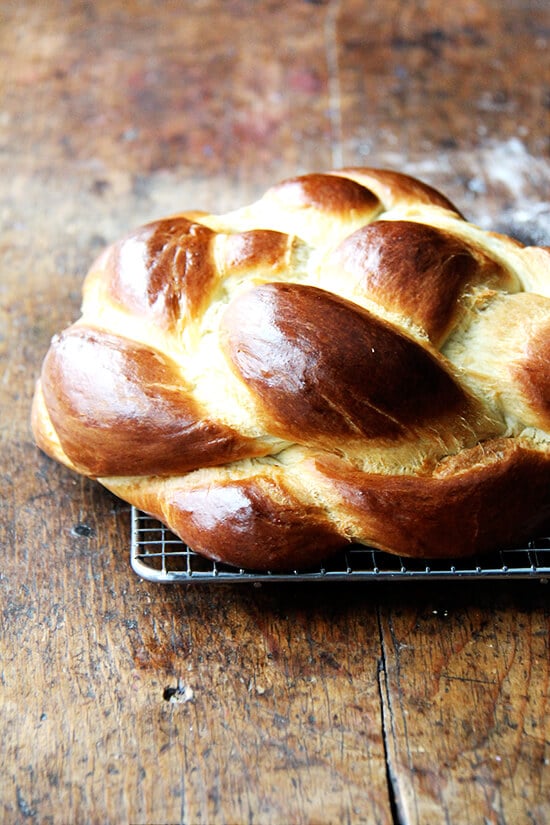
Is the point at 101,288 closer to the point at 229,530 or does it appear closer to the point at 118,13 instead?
the point at 229,530

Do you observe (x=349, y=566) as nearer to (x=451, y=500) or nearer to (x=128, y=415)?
(x=451, y=500)

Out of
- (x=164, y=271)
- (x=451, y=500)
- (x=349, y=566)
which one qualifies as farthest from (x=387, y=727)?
(x=164, y=271)

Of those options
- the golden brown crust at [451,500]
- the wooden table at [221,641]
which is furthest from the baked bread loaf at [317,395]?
the wooden table at [221,641]

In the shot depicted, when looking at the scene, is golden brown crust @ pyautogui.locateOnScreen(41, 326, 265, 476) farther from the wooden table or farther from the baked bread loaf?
the wooden table

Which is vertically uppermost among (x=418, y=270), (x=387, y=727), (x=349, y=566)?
(x=418, y=270)

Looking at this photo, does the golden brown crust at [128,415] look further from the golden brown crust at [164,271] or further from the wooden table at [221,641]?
the wooden table at [221,641]

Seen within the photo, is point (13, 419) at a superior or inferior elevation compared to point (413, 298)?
inferior

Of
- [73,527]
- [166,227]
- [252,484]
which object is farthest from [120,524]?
[166,227]
